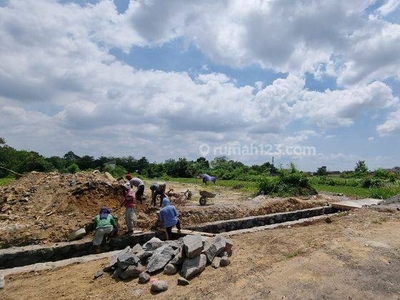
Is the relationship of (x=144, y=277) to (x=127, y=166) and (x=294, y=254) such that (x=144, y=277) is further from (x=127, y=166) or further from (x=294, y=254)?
(x=127, y=166)

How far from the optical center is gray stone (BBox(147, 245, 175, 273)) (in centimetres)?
545

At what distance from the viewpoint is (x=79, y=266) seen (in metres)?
6.27

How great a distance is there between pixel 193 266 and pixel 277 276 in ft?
4.38

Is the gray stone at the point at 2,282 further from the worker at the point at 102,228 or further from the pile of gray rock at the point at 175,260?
the worker at the point at 102,228

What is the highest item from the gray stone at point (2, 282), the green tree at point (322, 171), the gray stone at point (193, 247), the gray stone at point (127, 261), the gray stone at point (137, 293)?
the green tree at point (322, 171)

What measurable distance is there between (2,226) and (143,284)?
5.30 m

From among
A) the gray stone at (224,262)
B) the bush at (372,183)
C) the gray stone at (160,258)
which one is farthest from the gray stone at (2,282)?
the bush at (372,183)

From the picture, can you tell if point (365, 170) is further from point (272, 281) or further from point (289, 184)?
point (272, 281)

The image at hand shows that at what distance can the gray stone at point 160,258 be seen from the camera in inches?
214

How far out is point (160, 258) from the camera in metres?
5.55

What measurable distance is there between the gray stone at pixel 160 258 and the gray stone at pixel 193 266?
1.21 ft

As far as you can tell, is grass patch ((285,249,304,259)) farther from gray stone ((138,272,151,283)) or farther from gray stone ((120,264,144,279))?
gray stone ((120,264,144,279))

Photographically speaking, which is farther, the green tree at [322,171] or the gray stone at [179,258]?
the green tree at [322,171]

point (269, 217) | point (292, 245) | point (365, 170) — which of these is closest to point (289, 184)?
point (269, 217)
